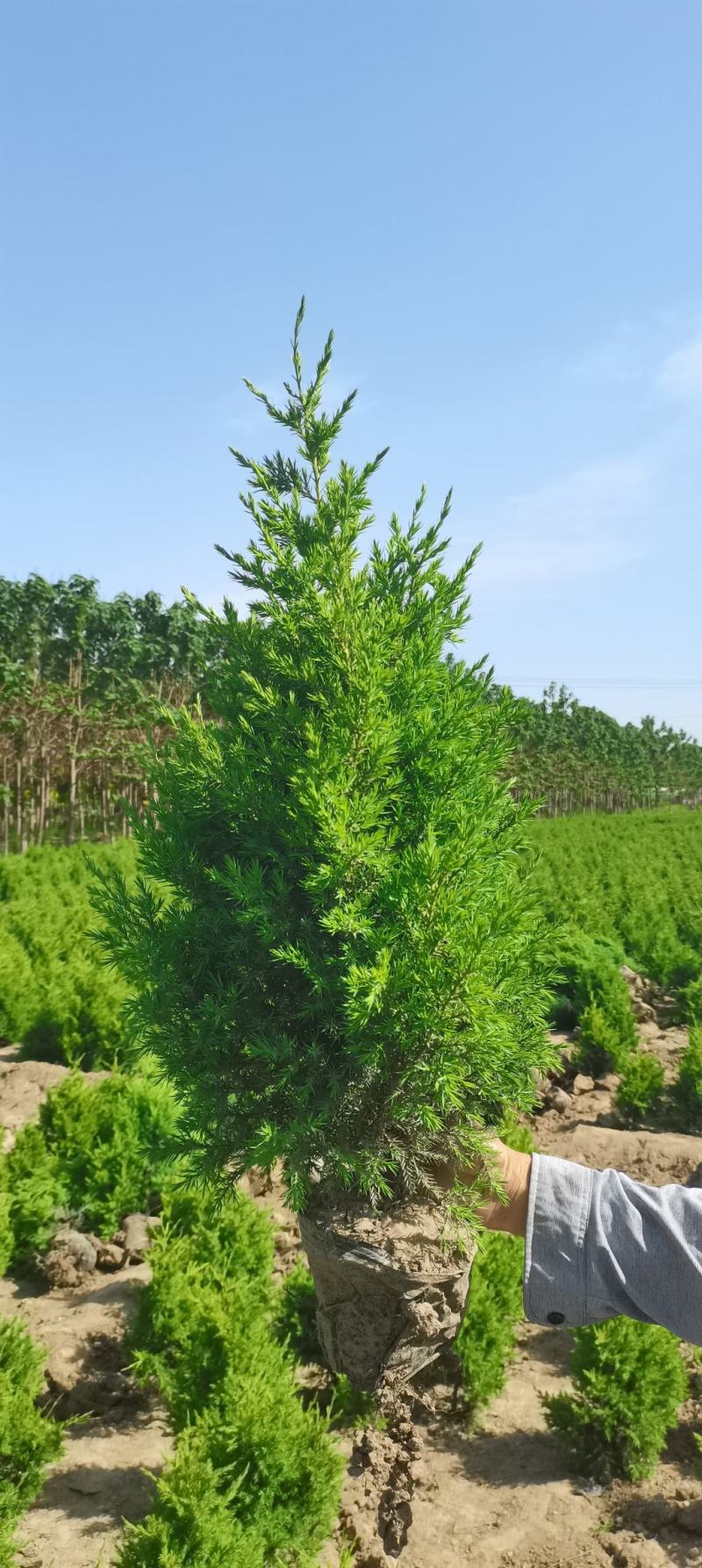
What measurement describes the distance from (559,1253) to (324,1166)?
0.64 m

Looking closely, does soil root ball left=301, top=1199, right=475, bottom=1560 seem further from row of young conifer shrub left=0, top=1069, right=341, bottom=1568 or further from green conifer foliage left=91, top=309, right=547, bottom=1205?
row of young conifer shrub left=0, top=1069, right=341, bottom=1568

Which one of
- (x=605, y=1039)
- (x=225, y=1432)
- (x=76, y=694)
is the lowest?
(x=225, y=1432)

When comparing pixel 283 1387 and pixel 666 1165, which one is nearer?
pixel 283 1387

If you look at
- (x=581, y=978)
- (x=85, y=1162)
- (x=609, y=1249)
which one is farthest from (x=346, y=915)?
(x=581, y=978)

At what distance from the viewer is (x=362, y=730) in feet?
8.26

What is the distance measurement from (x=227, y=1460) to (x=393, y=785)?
263 centimetres

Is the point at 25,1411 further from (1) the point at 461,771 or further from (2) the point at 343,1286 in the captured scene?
(1) the point at 461,771

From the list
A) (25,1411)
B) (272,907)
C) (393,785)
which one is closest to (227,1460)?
(25,1411)

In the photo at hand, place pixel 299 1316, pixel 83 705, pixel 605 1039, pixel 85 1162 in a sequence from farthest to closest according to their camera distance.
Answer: pixel 83 705 < pixel 605 1039 < pixel 85 1162 < pixel 299 1316

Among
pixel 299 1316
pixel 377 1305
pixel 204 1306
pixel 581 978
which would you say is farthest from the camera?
pixel 581 978

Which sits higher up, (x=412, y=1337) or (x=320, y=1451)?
(x=412, y=1337)

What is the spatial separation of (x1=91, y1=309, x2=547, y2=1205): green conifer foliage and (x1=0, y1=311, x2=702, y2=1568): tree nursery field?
11 millimetres

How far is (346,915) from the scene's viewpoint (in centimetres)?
240

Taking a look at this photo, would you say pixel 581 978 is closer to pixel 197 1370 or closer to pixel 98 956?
pixel 98 956
